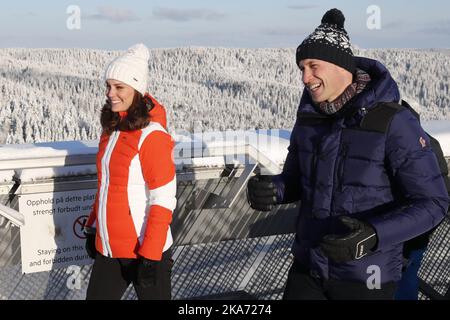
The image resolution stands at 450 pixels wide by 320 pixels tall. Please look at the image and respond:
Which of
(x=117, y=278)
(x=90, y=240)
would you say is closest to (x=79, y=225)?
(x=90, y=240)

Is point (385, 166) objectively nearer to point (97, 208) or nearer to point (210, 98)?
point (97, 208)

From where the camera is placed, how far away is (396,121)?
1779 millimetres

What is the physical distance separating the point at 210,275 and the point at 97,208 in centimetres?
123

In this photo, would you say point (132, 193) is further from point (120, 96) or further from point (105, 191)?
point (120, 96)

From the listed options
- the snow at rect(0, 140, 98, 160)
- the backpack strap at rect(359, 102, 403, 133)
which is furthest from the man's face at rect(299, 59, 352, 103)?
the snow at rect(0, 140, 98, 160)

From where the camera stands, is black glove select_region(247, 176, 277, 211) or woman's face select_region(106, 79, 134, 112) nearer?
black glove select_region(247, 176, 277, 211)

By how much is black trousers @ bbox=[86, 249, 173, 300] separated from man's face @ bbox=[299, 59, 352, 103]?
0.90 meters

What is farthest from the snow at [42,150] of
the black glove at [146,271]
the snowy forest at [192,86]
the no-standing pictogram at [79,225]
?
the snowy forest at [192,86]

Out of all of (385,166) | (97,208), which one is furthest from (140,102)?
(385,166)

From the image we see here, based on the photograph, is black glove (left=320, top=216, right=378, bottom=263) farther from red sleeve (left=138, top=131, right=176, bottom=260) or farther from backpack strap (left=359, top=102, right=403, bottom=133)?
red sleeve (left=138, top=131, right=176, bottom=260)

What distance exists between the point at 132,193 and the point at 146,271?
0.30m

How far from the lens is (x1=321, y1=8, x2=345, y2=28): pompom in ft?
6.82

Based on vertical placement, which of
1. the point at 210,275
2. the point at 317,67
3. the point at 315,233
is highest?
the point at 317,67

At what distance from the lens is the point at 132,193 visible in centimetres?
228
